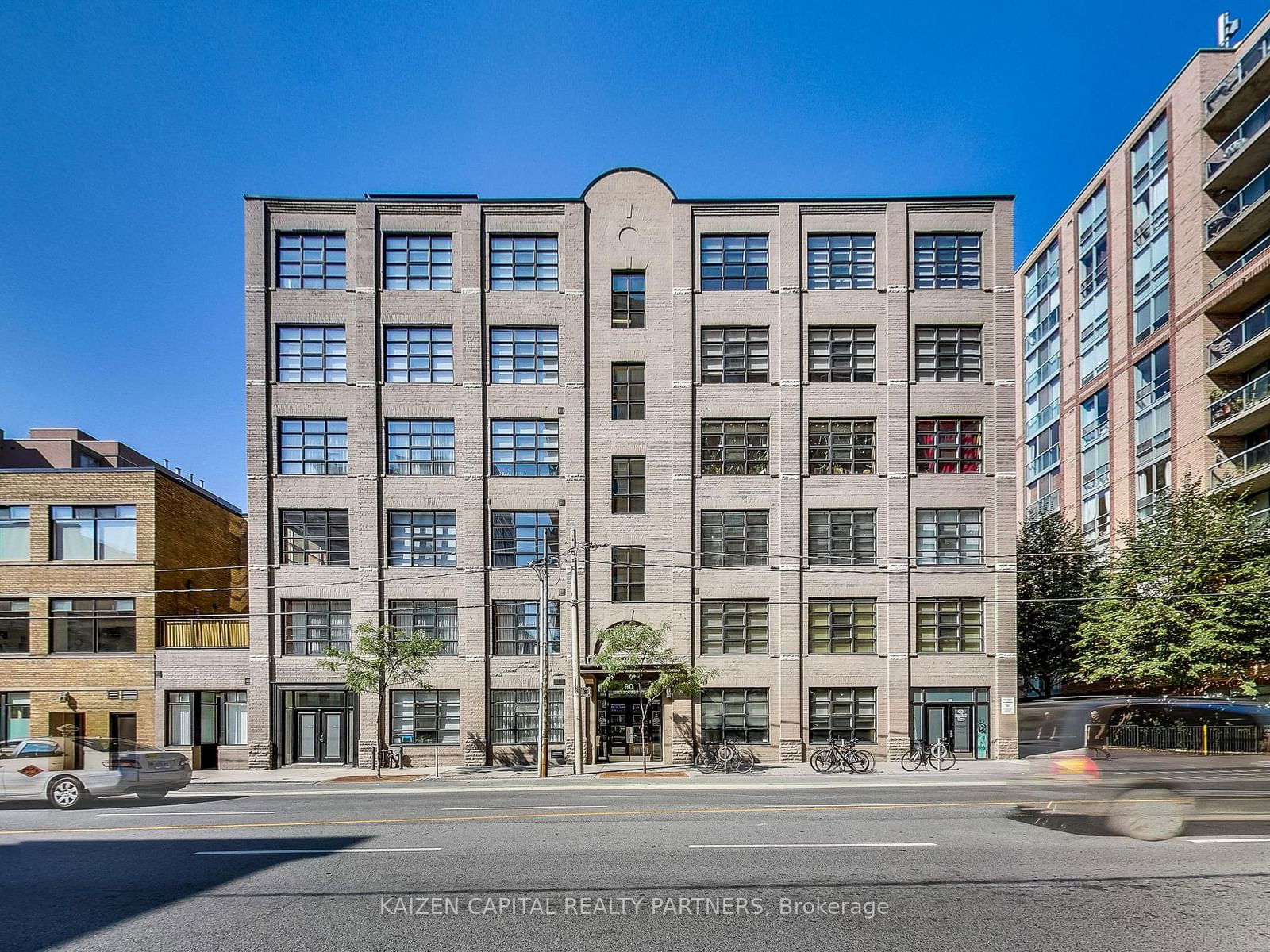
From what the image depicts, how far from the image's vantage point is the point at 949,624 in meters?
28.9

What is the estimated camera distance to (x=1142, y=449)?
41.1 metres

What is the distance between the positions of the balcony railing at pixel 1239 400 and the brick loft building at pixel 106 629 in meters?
41.8

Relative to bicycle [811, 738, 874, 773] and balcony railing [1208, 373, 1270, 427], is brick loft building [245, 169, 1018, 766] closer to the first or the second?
bicycle [811, 738, 874, 773]

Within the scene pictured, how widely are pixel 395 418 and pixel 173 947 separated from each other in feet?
75.8

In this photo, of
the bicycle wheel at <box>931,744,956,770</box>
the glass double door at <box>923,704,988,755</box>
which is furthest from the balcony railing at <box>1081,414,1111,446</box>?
the bicycle wheel at <box>931,744,956,770</box>

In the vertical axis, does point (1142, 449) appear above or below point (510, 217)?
below

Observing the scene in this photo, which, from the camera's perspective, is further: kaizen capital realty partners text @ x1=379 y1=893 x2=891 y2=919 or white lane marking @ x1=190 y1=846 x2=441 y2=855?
white lane marking @ x1=190 y1=846 x2=441 y2=855

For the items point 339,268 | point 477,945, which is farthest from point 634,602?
point 477,945

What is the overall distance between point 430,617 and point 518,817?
1500 centimetres

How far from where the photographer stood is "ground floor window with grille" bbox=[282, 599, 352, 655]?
1131 inches

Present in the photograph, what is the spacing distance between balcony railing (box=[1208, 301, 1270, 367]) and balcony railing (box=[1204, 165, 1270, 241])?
13.4 ft

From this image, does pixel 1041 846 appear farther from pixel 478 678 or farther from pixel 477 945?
pixel 478 678

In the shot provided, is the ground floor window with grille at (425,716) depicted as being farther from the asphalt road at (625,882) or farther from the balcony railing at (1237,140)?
the balcony railing at (1237,140)

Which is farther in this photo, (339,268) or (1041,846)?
(339,268)
